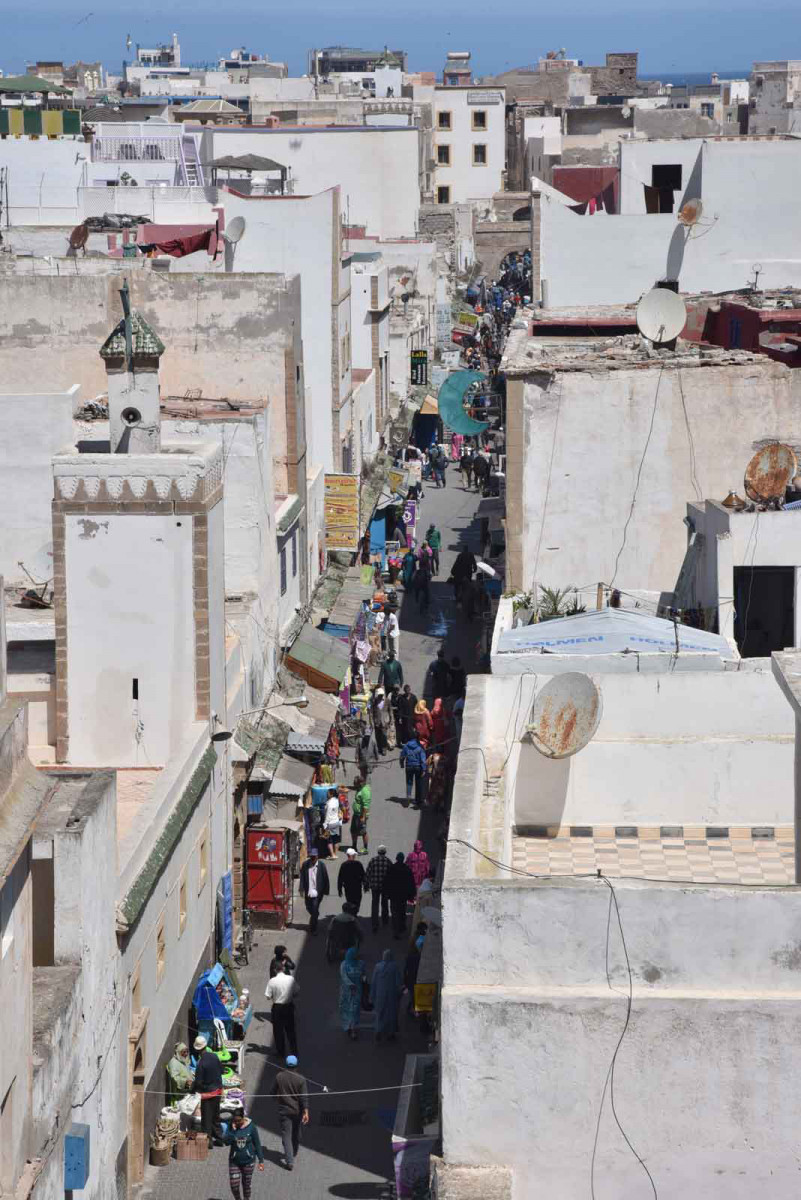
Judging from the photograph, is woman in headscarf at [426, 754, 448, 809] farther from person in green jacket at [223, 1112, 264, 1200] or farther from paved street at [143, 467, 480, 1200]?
person in green jacket at [223, 1112, 264, 1200]

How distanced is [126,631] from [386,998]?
14.3 ft

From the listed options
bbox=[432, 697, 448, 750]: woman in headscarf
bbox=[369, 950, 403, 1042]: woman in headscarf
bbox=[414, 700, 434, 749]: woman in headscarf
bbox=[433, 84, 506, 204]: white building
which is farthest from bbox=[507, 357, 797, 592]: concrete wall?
bbox=[433, 84, 506, 204]: white building

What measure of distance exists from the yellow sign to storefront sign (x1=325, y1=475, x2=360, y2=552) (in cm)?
1661

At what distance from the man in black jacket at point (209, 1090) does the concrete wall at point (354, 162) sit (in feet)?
154

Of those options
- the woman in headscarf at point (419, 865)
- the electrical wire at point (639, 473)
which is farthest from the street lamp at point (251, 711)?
the electrical wire at point (639, 473)

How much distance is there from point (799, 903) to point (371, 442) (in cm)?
3357

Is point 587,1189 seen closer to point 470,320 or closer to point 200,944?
point 200,944

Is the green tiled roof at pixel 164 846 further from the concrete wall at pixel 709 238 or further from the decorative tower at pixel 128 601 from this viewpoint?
the concrete wall at pixel 709 238

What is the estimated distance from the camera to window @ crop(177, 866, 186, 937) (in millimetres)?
16750

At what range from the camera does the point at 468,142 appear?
9462cm

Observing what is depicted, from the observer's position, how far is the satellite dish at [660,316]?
23.2 metres

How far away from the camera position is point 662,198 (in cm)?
3925

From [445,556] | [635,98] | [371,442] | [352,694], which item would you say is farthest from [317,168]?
[635,98]

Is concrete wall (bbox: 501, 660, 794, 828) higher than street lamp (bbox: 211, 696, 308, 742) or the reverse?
higher
